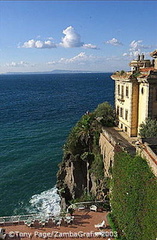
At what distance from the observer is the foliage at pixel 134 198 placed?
1653 centimetres

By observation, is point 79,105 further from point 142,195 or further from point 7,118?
point 142,195

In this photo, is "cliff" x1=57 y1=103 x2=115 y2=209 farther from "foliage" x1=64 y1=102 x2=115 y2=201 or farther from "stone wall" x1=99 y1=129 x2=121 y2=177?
"stone wall" x1=99 y1=129 x2=121 y2=177

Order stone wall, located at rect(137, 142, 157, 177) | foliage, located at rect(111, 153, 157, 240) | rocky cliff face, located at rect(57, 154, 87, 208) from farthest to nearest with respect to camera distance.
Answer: rocky cliff face, located at rect(57, 154, 87, 208), stone wall, located at rect(137, 142, 157, 177), foliage, located at rect(111, 153, 157, 240)

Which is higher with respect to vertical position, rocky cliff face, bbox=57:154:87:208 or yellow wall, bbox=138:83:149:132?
yellow wall, bbox=138:83:149:132

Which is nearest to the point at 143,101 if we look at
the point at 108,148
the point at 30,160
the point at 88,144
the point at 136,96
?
the point at 136,96

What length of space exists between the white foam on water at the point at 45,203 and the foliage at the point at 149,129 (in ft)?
55.8

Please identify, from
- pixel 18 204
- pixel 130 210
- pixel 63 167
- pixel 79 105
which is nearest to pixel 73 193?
pixel 63 167

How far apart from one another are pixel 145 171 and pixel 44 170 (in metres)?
27.8

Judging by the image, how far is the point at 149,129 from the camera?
87.5 feet

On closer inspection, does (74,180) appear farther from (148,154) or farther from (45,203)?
(148,154)

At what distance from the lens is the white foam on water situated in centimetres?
3479

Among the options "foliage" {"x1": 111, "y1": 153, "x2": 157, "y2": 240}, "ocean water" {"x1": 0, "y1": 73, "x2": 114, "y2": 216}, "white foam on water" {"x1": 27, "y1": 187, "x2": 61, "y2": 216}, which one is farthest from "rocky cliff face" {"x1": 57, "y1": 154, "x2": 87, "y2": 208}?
"foliage" {"x1": 111, "y1": 153, "x2": 157, "y2": 240}

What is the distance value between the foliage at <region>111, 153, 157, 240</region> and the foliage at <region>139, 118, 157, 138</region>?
579 cm

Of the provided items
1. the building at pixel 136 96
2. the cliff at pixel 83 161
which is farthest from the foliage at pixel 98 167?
the building at pixel 136 96
